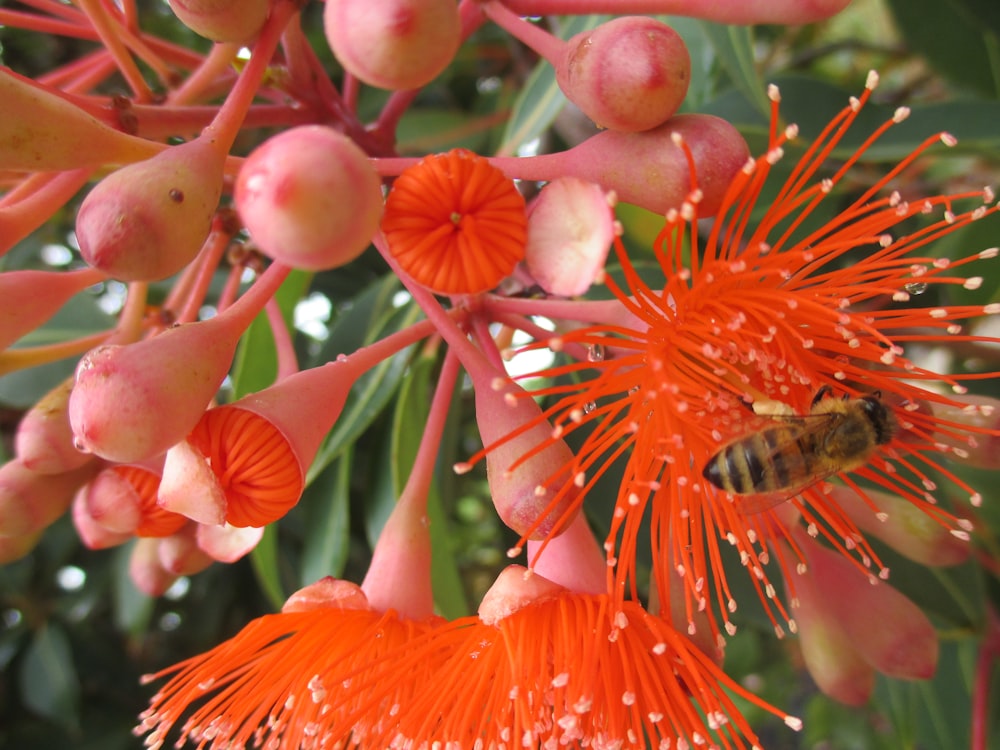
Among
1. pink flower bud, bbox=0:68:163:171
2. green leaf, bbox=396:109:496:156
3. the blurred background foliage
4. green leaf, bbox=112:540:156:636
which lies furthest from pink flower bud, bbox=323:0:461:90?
green leaf, bbox=112:540:156:636

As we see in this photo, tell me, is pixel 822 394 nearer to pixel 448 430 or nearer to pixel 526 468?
pixel 526 468

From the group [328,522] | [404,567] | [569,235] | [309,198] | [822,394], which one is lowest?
[328,522]

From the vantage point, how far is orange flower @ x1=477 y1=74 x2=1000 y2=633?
86 cm

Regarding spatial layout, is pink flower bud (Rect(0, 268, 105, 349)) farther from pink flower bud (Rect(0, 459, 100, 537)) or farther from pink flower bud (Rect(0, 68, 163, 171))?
pink flower bud (Rect(0, 459, 100, 537))

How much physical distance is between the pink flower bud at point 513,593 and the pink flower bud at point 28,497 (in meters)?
0.57

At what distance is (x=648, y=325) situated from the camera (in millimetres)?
875

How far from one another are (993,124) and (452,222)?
3.47 ft

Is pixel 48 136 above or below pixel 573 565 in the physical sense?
above

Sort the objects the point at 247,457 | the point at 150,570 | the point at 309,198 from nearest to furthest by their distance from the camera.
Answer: the point at 309,198 < the point at 247,457 < the point at 150,570

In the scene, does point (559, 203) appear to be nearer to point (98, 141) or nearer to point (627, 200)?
point (627, 200)

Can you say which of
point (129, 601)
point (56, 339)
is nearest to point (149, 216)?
point (56, 339)

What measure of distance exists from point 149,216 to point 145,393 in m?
0.15

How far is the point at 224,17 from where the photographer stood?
2.59ft

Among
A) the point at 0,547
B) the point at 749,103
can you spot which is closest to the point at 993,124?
the point at 749,103
